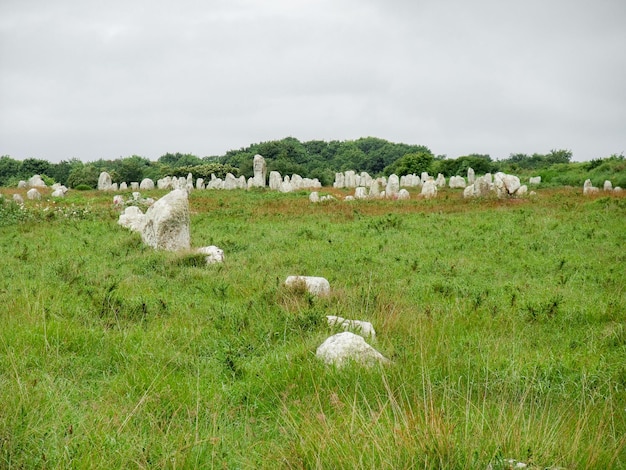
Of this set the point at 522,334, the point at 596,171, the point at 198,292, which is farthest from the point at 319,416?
the point at 596,171

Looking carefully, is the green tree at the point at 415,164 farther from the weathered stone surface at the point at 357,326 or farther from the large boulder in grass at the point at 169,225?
the weathered stone surface at the point at 357,326

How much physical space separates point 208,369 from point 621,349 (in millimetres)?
4577

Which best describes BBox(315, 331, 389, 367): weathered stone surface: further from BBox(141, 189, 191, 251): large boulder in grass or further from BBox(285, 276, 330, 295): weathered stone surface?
BBox(141, 189, 191, 251): large boulder in grass

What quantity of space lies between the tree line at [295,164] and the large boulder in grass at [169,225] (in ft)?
115

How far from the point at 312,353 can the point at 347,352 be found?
367 millimetres

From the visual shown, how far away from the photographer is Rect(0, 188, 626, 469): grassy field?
282 centimetres

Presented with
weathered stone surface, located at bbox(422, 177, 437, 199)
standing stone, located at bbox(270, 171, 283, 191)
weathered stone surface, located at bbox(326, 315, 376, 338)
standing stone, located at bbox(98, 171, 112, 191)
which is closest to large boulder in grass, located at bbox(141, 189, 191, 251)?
weathered stone surface, located at bbox(326, 315, 376, 338)

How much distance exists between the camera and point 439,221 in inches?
693

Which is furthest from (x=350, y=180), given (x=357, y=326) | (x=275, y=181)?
(x=357, y=326)

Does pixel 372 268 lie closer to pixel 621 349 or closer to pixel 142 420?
pixel 621 349

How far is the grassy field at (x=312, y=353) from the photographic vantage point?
282 cm

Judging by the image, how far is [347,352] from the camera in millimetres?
4590

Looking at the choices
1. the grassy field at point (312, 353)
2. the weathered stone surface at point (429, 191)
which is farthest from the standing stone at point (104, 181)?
the grassy field at point (312, 353)

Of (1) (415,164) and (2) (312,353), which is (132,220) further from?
(1) (415,164)
